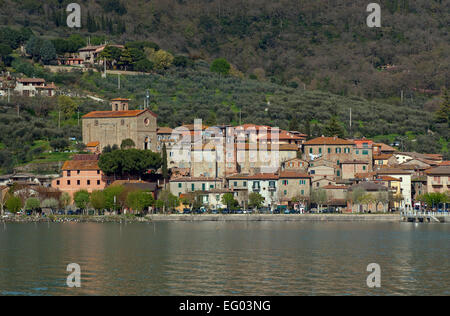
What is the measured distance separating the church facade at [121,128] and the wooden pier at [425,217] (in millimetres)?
31494

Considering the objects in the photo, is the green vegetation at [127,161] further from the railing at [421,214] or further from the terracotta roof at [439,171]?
the terracotta roof at [439,171]

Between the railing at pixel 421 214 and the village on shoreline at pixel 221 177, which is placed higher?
the village on shoreline at pixel 221 177

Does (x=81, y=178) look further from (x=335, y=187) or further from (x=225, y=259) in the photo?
(x=225, y=259)

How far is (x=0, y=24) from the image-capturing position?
177 metres

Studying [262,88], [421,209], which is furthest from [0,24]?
[421,209]

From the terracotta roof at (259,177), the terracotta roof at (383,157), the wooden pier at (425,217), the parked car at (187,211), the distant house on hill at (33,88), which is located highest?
the distant house on hill at (33,88)

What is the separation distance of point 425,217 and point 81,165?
35.6 m

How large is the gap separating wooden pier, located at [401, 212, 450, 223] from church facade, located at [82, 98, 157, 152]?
103 feet

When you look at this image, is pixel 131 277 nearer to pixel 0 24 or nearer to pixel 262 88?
pixel 262 88

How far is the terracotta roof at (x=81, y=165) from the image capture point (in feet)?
304

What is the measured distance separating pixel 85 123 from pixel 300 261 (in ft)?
192

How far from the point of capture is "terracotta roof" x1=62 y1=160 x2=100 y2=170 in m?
92.6

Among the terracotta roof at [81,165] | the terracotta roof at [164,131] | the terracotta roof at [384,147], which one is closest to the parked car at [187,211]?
the terracotta roof at [81,165]

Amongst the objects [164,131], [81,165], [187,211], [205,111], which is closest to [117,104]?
[164,131]
